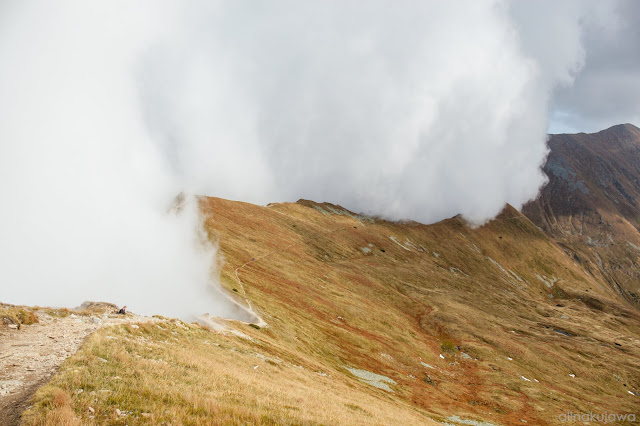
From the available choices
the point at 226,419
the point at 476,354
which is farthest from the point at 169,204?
the point at 226,419

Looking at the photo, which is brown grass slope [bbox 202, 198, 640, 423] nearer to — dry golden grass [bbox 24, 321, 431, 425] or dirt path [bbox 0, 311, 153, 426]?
dry golden grass [bbox 24, 321, 431, 425]

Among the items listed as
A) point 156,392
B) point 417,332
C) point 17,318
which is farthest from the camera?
point 417,332

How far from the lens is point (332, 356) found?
69.2 metres

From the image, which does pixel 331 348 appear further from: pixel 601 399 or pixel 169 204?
pixel 169 204

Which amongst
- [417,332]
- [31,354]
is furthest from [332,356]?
[417,332]

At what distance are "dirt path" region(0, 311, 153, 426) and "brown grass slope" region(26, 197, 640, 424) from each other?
1110 mm

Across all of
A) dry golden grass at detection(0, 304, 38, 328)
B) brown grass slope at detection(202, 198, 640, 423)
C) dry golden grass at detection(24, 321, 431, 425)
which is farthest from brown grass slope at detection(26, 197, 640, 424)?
dry golden grass at detection(0, 304, 38, 328)

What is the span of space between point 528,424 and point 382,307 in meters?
67.1

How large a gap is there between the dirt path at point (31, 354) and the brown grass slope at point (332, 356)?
1110mm

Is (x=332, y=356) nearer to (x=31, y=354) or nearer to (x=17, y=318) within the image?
(x=17, y=318)

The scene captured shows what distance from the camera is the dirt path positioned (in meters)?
15.8

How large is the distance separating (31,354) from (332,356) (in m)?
55.2

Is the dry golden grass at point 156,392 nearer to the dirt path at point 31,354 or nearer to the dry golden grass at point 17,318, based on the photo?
the dirt path at point 31,354

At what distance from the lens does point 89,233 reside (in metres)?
92.4
